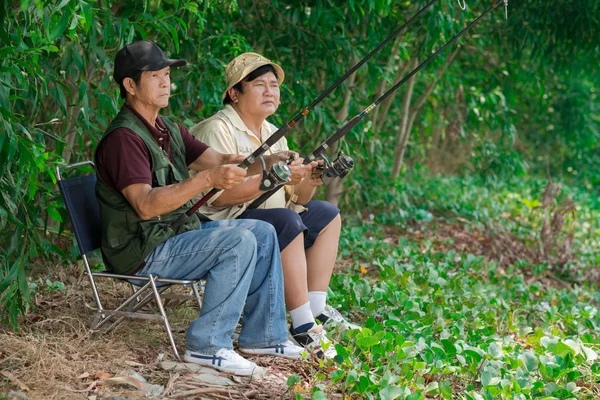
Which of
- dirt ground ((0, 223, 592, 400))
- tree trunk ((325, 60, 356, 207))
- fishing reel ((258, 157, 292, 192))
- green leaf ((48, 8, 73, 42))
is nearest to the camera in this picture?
green leaf ((48, 8, 73, 42))

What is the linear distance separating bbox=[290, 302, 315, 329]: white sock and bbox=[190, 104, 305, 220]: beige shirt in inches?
18.5

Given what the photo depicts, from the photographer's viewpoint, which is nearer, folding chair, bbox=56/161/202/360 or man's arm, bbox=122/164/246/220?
man's arm, bbox=122/164/246/220

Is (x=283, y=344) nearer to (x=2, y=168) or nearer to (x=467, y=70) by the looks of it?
(x=2, y=168)

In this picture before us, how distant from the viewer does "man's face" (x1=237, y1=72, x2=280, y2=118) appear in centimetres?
344

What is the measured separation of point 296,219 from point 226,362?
64 cm

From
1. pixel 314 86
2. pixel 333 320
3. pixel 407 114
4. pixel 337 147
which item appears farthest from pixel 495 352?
pixel 407 114

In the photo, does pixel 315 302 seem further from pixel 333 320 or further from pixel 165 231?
pixel 165 231

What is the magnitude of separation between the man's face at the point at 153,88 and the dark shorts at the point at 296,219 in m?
0.60

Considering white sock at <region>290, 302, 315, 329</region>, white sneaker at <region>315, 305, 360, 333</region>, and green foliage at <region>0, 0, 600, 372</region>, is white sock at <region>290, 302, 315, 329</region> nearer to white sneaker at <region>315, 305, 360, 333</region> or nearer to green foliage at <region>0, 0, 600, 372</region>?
white sneaker at <region>315, 305, 360, 333</region>

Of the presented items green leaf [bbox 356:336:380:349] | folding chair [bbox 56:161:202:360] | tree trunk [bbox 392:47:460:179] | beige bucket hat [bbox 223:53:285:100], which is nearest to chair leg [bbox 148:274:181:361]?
folding chair [bbox 56:161:202:360]

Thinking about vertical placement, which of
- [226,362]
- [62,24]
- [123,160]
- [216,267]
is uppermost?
[62,24]

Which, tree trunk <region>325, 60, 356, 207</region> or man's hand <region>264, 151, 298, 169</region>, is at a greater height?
man's hand <region>264, 151, 298, 169</region>

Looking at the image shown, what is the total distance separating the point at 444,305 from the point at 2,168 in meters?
2.22

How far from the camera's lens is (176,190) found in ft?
8.82
